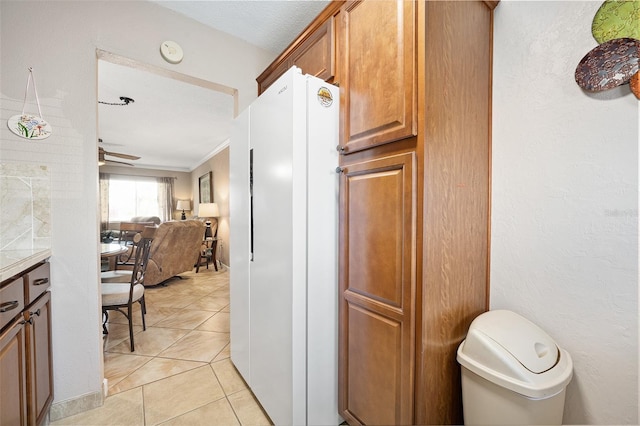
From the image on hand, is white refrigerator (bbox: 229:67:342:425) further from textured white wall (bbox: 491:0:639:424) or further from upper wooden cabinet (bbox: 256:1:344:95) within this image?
textured white wall (bbox: 491:0:639:424)

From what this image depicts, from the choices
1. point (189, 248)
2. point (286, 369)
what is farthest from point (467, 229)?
point (189, 248)

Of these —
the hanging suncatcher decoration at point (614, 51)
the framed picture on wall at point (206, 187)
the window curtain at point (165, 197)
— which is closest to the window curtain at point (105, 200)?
the window curtain at point (165, 197)

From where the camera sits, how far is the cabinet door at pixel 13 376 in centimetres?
89

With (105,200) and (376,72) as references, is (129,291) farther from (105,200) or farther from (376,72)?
(105,200)

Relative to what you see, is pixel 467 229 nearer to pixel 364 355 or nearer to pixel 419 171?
pixel 419 171

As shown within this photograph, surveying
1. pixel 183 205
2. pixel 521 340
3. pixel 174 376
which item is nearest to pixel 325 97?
pixel 521 340

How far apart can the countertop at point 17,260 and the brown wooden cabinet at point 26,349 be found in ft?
0.14

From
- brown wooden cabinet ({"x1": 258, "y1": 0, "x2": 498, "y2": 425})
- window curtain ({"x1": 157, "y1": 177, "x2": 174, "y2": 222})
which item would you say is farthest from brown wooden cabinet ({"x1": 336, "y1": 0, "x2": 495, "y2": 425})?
window curtain ({"x1": 157, "y1": 177, "x2": 174, "y2": 222})

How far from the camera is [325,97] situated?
129 centimetres

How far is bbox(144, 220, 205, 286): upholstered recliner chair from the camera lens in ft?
12.7

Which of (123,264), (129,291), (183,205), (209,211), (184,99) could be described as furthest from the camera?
(183,205)

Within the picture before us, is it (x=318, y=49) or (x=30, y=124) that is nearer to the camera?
(x=30, y=124)

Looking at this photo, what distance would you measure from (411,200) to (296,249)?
550 millimetres

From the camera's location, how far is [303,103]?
3.98 feet
